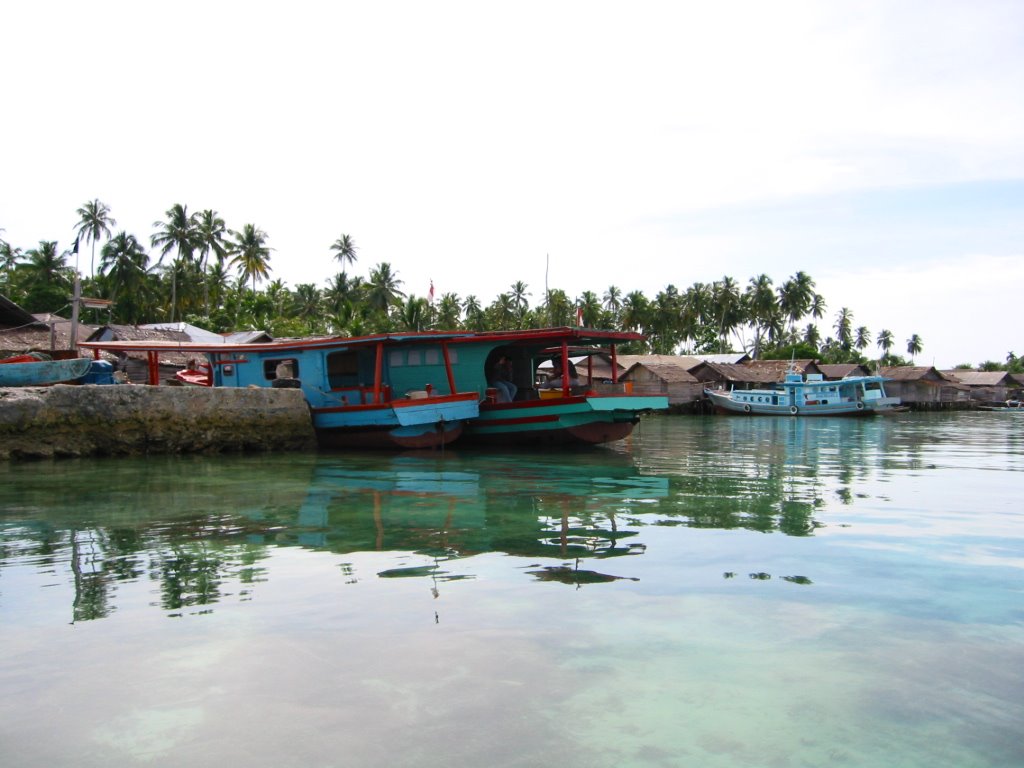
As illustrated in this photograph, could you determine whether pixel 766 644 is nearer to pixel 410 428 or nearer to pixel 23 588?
pixel 23 588

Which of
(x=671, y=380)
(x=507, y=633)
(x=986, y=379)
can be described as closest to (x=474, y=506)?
(x=507, y=633)

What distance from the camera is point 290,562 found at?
6316 millimetres

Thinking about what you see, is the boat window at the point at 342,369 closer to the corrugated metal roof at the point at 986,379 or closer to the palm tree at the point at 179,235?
the palm tree at the point at 179,235

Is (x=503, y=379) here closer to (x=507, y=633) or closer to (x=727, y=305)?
(x=507, y=633)

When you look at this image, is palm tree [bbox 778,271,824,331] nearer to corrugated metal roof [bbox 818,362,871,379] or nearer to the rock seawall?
corrugated metal roof [bbox 818,362,871,379]

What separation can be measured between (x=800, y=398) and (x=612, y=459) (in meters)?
30.3

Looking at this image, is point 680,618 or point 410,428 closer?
point 680,618

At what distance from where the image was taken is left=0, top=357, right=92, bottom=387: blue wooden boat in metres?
15.7

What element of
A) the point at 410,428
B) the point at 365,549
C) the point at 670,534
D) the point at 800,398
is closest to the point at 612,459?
the point at 410,428

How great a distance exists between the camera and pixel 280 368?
1791 centimetres

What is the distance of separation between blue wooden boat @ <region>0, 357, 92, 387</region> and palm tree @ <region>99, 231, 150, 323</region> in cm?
2909

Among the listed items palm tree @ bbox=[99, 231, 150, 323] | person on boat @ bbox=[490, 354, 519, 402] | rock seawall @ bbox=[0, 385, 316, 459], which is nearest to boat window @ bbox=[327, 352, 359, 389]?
rock seawall @ bbox=[0, 385, 316, 459]

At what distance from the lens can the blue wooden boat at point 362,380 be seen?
16.1m

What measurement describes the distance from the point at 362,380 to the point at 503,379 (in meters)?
3.17
